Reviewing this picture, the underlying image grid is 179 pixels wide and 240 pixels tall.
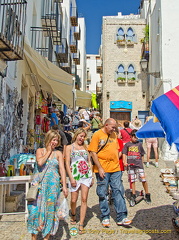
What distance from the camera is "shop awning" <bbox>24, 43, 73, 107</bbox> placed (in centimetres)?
675

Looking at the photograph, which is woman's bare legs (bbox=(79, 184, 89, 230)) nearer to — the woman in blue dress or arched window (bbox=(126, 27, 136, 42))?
the woman in blue dress

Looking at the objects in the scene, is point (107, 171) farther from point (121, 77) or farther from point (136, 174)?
point (121, 77)

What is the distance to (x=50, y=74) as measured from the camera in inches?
309

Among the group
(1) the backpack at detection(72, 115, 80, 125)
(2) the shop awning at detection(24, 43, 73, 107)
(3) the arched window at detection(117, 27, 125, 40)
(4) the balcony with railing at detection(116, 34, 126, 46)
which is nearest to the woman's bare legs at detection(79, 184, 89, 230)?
(2) the shop awning at detection(24, 43, 73, 107)

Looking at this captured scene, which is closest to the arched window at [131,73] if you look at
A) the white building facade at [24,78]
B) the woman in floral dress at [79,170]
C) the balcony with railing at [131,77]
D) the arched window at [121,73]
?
the balcony with railing at [131,77]

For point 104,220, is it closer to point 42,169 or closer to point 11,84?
point 42,169

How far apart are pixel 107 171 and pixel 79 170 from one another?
0.53 meters

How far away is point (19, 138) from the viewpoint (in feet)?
25.6

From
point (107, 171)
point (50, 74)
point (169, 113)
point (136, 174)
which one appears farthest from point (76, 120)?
point (169, 113)

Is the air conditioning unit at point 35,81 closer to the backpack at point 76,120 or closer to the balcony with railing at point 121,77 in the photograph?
the backpack at point 76,120

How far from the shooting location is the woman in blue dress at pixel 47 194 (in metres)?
3.71

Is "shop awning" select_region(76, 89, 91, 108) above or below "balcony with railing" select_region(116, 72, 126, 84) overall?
below

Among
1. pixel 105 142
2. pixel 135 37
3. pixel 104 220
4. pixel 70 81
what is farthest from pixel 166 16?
pixel 104 220

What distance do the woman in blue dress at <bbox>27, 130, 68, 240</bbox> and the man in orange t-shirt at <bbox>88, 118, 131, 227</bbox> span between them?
2.76 ft
